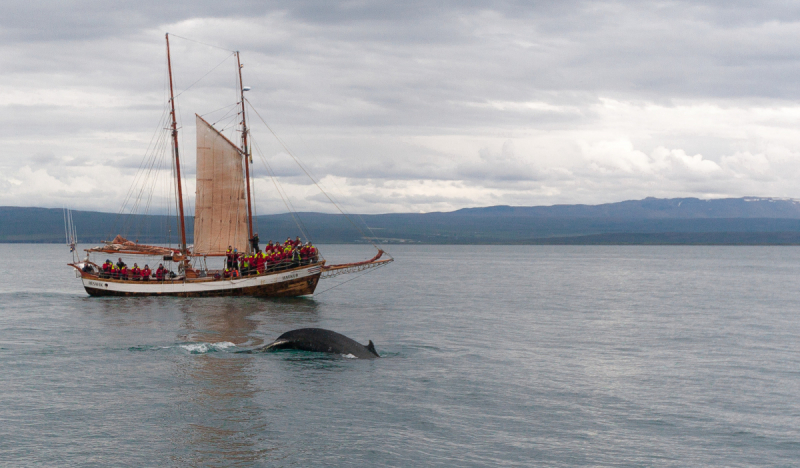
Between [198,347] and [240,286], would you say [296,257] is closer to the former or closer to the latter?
[240,286]

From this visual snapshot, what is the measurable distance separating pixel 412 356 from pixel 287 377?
7455mm

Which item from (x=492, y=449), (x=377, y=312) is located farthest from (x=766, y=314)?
(x=492, y=449)

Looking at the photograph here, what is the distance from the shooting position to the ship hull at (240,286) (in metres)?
61.7

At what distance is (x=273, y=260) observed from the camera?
62.3 meters

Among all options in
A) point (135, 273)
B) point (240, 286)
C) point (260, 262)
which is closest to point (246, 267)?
point (260, 262)

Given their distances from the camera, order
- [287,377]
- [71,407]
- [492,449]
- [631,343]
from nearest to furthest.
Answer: [492,449] → [71,407] → [287,377] → [631,343]

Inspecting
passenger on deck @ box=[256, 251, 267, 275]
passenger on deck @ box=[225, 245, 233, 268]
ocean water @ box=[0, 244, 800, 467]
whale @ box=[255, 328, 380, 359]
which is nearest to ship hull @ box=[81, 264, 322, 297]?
passenger on deck @ box=[256, 251, 267, 275]

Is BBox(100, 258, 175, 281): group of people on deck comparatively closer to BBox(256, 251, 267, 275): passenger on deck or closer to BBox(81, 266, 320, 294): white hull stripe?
BBox(81, 266, 320, 294): white hull stripe

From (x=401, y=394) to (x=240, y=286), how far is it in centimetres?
3978

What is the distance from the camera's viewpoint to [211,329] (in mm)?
41812

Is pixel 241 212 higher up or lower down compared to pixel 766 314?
higher up

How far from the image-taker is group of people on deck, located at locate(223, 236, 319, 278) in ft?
203

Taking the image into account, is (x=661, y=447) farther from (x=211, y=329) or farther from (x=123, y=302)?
(x=123, y=302)

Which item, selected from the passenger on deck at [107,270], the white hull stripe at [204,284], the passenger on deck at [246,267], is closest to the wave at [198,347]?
the white hull stripe at [204,284]
